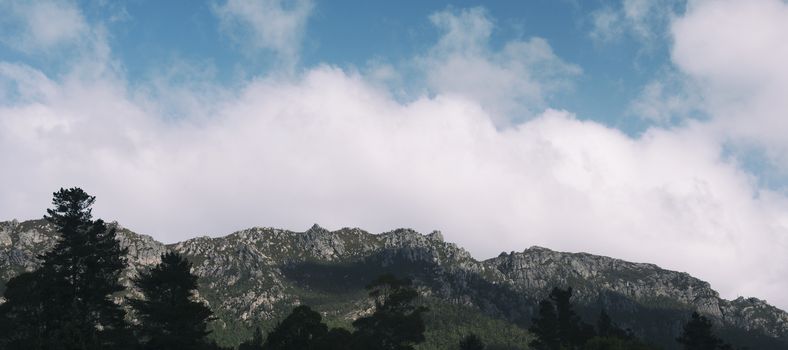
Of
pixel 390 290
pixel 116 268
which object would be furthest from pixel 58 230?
pixel 390 290

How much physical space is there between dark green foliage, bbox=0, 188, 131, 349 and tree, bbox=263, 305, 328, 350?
52.8 feet

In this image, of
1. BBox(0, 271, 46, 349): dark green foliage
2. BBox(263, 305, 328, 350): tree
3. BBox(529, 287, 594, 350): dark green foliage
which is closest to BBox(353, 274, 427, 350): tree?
BBox(263, 305, 328, 350): tree

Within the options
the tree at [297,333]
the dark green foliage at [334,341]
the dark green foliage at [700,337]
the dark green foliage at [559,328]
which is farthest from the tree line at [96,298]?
the dark green foliage at [700,337]

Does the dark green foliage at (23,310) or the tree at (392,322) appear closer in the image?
the dark green foliage at (23,310)

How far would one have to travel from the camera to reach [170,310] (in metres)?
43.3

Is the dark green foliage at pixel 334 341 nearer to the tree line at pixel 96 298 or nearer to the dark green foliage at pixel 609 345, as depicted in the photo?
the tree line at pixel 96 298

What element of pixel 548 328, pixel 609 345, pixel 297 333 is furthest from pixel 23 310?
pixel 548 328

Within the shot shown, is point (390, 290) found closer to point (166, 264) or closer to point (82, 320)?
point (166, 264)

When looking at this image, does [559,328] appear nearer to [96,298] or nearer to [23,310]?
[96,298]

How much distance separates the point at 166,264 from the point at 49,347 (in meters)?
17.1

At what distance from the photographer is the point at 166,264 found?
47.5 m

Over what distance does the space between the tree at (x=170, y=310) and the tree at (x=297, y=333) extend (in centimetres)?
1109

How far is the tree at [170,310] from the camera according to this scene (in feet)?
142

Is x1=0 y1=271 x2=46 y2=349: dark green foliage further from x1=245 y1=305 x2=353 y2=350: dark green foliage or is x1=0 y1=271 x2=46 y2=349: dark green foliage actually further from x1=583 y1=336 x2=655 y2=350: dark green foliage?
x1=583 y1=336 x2=655 y2=350: dark green foliage
